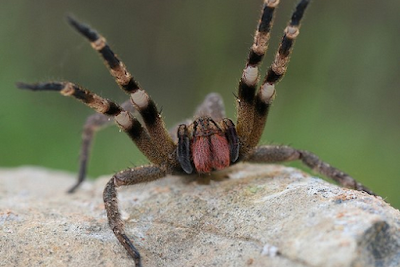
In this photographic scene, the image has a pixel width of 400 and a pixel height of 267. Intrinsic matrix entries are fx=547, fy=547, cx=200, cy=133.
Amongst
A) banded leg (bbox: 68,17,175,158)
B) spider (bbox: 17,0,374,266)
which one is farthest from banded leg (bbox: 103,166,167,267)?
banded leg (bbox: 68,17,175,158)

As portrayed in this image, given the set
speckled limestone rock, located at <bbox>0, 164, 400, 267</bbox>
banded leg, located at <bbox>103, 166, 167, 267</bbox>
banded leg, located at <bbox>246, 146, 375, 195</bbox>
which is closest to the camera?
speckled limestone rock, located at <bbox>0, 164, 400, 267</bbox>

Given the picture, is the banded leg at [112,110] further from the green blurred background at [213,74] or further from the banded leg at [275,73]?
the green blurred background at [213,74]

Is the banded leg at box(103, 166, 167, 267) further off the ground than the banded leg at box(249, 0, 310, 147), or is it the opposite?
the banded leg at box(249, 0, 310, 147)

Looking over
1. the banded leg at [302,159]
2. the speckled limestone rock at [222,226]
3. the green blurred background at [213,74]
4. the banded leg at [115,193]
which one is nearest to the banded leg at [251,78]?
the banded leg at [302,159]

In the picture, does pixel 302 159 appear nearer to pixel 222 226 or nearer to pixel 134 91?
pixel 222 226

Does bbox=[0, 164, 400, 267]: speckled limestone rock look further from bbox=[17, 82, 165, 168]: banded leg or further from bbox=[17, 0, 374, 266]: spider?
bbox=[17, 82, 165, 168]: banded leg

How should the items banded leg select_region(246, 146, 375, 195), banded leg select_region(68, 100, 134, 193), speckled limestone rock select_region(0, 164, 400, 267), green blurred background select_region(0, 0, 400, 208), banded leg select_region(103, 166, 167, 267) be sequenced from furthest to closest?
green blurred background select_region(0, 0, 400, 208), banded leg select_region(68, 100, 134, 193), banded leg select_region(246, 146, 375, 195), banded leg select_region(103, 166, 167, 267), speckled limestone rock select_region(0, 164, 400, 267)
